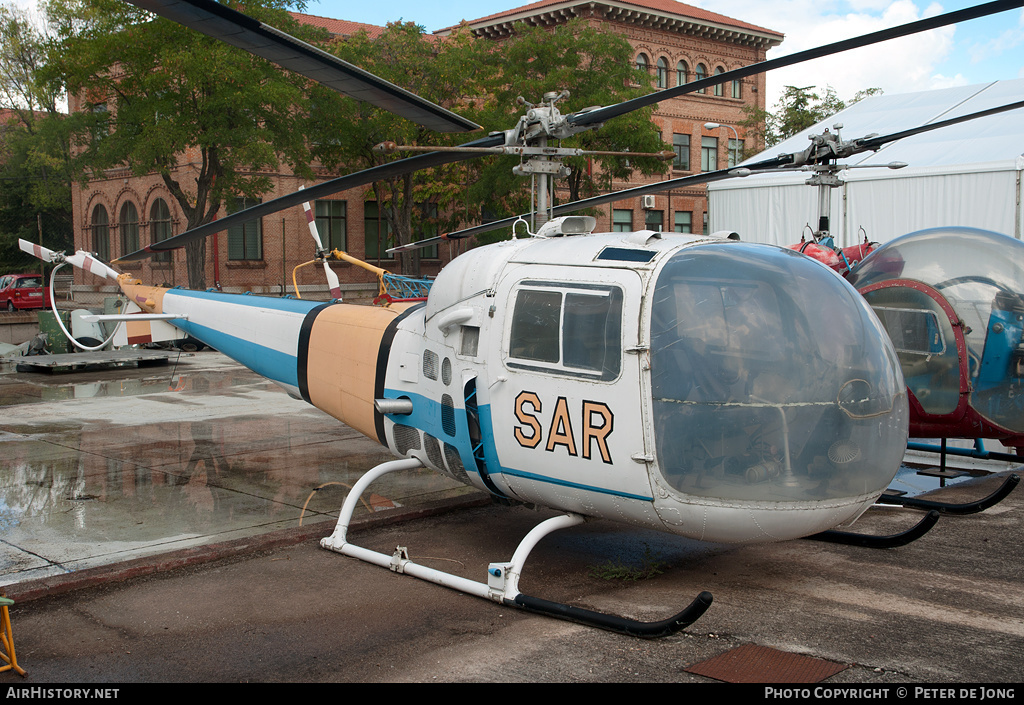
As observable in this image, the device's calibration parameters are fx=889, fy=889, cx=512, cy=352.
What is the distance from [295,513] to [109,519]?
1671 mm

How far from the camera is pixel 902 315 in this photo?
8867mm

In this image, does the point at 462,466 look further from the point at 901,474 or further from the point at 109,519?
the point at 901,474

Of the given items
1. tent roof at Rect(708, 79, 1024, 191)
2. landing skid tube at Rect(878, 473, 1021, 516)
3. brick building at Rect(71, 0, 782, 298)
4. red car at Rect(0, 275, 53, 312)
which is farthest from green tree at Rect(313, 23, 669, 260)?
landing skid tube at Rect(878, 473, 1021, 516)

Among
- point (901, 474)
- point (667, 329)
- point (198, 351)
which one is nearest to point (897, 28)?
point (667, 329)

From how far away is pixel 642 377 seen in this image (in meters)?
5.32

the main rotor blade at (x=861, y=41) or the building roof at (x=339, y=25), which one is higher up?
the building roof at (x=339, y=25)

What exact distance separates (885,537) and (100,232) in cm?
4402

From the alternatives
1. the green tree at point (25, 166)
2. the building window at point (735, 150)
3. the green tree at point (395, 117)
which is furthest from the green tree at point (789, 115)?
the green tree at point (25, 166)

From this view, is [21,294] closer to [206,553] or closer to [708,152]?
[708,152]

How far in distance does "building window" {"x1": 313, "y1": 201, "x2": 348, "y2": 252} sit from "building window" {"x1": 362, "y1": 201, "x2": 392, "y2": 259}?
984 millimetres

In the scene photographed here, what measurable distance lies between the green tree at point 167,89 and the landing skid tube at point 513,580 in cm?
2060

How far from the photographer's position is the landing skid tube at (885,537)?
6.30 metres

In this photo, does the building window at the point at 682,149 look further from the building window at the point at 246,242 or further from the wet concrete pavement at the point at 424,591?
the wet concrete pavement at the point at 424,591

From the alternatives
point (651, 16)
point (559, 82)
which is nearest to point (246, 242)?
point (559, 82)
